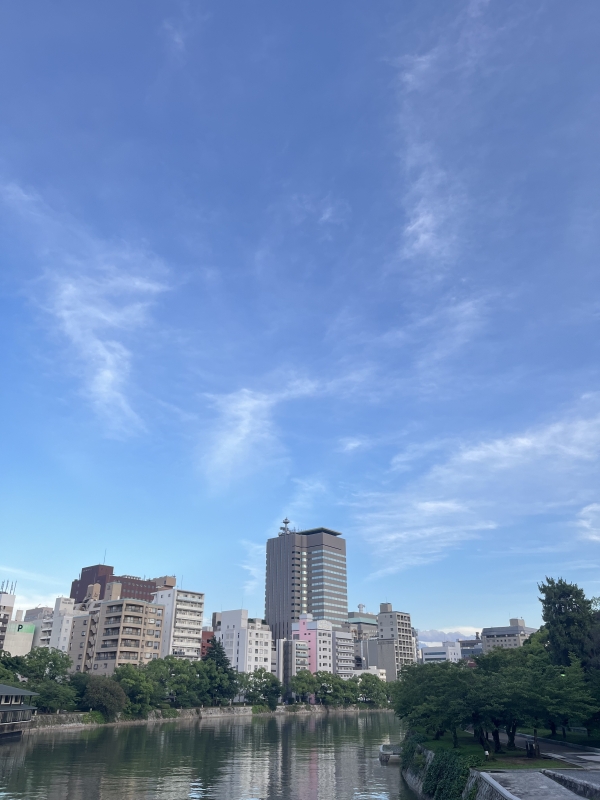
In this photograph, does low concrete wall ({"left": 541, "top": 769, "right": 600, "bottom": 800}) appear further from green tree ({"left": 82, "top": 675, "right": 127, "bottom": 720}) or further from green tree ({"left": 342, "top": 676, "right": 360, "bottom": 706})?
green tree ({"left": 342, "top": 676, "right": 360, "bottom": 706})

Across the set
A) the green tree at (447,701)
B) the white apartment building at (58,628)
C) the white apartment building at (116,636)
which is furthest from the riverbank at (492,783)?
the white apartment building at (58,628)

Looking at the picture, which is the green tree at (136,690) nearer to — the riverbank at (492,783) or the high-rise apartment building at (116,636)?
the high-rise apartment building at (116,636)

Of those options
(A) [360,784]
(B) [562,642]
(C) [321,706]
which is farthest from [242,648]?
(A) [360,784]

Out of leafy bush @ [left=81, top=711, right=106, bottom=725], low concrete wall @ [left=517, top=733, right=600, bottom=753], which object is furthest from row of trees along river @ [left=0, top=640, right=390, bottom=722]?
low concrete wall @ [left=517, top=733, right=600, bottom=753]

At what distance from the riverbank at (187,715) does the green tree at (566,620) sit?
214 ft

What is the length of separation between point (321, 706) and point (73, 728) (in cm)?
8130

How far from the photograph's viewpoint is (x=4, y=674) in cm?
8675

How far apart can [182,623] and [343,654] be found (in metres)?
64.7

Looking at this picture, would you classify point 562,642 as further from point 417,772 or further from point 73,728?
point 73,728

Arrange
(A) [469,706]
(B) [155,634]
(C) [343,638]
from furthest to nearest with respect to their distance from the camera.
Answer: (C) [343,638] → (B) [155,634] → (A) [469,706]

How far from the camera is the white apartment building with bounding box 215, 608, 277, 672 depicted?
16788 cm

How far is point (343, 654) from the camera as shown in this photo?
7638 inches

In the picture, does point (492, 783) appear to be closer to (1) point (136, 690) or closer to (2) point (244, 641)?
(1) point (136, 690)

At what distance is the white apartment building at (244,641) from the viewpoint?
167875 mm
